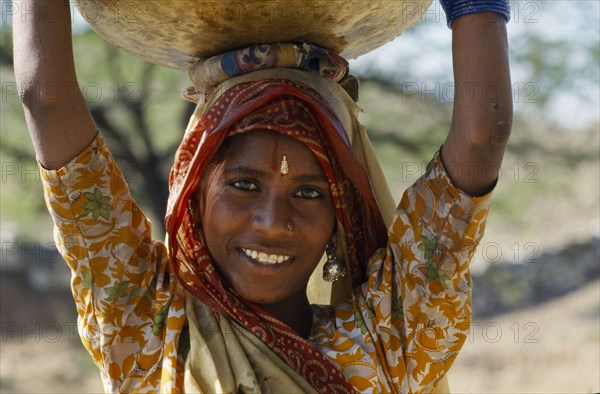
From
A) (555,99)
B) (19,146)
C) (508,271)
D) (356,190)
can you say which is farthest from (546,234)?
(356,190)

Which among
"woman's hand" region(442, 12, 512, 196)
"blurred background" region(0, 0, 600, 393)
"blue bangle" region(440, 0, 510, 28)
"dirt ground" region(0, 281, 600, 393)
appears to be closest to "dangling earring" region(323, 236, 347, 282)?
"woman's hand" region(442, 12, 512, 196)

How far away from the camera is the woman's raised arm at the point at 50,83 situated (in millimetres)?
1971

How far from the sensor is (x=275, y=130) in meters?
2.18

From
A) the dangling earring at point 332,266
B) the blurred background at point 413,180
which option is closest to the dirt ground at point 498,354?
the blurred background at point 413,180

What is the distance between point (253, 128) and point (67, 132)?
0.45m

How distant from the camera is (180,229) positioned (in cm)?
227

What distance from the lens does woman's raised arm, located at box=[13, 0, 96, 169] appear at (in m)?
1.97

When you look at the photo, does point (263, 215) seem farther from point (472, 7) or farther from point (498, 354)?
point (498, 354)

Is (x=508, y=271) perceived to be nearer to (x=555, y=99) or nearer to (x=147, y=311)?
(x=555, y=99)

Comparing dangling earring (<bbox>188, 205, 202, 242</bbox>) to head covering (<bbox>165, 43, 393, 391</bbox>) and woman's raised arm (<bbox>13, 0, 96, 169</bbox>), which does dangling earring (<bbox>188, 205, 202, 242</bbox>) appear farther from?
woman's raised arm (<bbox>13, 0, 96, 169</bbox>)

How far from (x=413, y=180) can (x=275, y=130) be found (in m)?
7.32

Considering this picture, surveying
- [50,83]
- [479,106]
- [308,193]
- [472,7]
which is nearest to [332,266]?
[308,193]

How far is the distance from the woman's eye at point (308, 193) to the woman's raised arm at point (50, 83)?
544mm

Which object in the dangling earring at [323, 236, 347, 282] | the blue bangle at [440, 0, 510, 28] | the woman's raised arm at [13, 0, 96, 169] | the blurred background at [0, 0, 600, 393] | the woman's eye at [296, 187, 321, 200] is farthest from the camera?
the blurred background at [0, 0, 600, 393]
